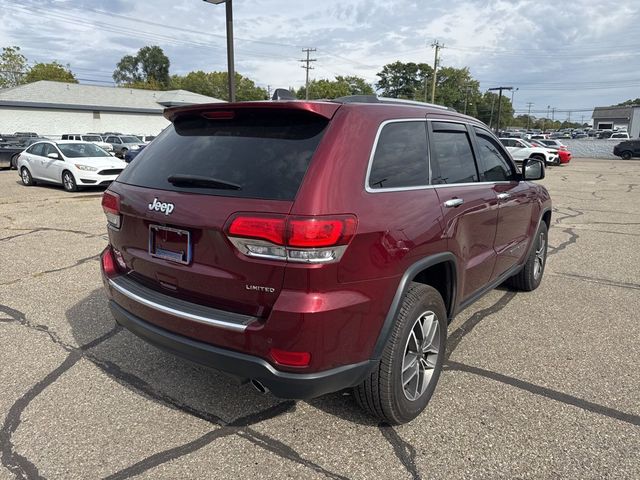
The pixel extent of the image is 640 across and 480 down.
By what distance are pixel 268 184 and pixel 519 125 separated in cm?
16354

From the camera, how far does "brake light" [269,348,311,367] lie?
213 centimetres

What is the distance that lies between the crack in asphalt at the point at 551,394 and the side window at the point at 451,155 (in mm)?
1363

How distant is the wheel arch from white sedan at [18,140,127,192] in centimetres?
1255

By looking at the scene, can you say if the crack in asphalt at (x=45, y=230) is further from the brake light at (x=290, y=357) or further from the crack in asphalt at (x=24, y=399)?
the brake light at (x=290, y=357)

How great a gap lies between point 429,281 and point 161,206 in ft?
5.60

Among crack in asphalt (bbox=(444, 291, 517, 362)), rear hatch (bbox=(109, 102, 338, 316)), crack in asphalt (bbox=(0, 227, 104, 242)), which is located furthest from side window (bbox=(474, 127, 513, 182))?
crack in asphalt (bbox=(0, 227, 104, 242))

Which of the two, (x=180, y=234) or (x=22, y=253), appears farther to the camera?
(x=22, y=253)

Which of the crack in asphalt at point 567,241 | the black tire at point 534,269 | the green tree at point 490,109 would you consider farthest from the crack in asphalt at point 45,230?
the green tree at point 490,109

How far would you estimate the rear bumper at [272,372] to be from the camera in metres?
2.17

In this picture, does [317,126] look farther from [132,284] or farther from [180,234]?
[132,284]

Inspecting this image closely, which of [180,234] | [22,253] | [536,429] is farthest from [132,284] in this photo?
[22,253]

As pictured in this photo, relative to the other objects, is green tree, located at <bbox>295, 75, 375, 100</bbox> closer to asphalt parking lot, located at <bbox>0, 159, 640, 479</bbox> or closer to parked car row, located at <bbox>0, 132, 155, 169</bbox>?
parked car row, located at <bbox>0, 132, 155, 169</bbox>

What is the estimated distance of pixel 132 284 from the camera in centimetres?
280

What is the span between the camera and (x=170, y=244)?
98.3 inches
